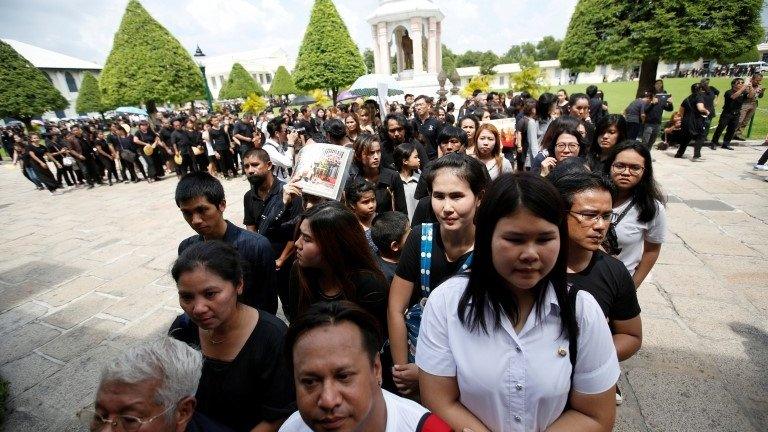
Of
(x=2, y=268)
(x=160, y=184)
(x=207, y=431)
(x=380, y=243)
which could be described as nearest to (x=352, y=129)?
(x=380, y=243)

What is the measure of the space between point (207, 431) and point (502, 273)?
1254mm

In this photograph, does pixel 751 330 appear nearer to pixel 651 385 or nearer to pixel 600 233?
pixel 651 385

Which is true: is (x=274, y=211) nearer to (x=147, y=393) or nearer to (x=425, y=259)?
(x=425, y=259)

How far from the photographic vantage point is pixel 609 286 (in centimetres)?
164

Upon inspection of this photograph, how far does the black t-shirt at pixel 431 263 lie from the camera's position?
1.87 meters

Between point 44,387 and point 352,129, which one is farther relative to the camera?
point 352,129

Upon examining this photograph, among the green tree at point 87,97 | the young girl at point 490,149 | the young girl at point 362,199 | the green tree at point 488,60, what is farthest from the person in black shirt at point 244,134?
the green tree at point 488,60

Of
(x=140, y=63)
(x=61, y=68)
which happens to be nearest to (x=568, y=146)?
(x=140, y=63)

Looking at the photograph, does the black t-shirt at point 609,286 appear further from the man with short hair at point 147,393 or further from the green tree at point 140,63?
the green tree at point 140,63

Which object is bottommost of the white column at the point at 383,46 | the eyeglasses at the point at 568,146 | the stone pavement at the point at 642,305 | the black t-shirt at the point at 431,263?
the stone pavement at the point at 642,305

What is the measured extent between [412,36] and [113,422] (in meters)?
28.7

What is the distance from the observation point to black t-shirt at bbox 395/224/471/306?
73.5 inches

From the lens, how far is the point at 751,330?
318 centimetres

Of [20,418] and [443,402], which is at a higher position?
[443,402]
